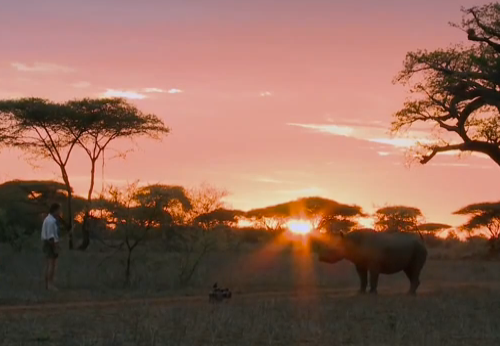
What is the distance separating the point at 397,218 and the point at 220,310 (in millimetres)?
39573

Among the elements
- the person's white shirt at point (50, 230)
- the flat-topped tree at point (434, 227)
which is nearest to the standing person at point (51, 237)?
the person's white shirt at point (50, 230)

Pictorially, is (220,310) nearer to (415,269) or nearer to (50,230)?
(50,230)

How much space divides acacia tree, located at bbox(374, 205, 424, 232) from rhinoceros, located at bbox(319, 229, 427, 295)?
30.2 metres

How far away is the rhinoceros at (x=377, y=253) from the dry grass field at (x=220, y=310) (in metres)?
0.80

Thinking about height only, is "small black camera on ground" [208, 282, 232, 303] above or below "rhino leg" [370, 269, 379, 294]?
below

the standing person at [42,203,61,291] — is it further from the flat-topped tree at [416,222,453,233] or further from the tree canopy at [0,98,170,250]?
the flat-topped tree at [416,222,453,233]

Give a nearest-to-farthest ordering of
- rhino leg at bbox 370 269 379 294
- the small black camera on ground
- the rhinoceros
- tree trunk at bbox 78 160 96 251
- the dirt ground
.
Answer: the dirt ground < the small black camera on ground < rhino leg at bbox 370 269 379 294 < the rhinoceros < tree trunk at bbox 78 160 96 251

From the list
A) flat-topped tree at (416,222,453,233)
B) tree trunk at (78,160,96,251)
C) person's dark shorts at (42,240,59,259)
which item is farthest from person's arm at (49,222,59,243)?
flat-topped tree at (416,222,453,233)

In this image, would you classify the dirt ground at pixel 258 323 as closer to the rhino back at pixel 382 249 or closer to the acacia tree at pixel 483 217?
the rhino back at pixel 382 249

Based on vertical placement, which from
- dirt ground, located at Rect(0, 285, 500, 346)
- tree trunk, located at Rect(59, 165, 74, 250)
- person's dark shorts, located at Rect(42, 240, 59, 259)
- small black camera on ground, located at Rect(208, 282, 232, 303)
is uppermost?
tree trunk, located at Rect(59, 165, 74, 250)

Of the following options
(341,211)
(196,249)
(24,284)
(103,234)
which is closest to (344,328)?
(24,284)

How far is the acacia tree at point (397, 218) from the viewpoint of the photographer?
51062 millimetres

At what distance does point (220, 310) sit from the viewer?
13.7 meters

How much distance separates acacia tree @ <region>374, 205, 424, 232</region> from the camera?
51062 mm
